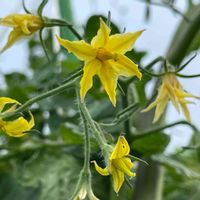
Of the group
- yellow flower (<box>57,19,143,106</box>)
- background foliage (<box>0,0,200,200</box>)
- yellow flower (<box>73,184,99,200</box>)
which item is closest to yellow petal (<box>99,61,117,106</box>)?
yellow flower (<box>57,19,143,106</box>)

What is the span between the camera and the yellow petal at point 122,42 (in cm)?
57

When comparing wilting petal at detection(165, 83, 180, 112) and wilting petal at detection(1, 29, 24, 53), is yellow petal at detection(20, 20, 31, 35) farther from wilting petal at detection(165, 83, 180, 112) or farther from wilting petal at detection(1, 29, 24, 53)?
wilting petal at detection(165, 83, 180, 112)

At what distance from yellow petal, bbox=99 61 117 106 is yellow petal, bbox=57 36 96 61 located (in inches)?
0.8

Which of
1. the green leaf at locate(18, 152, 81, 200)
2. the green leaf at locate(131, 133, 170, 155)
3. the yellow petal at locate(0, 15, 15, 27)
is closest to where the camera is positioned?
the yellow petal at locate(0, 15, 15, 27)

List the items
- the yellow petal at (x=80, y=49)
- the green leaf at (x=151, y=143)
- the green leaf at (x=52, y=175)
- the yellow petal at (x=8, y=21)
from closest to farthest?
1. the yellow petal at (x=80, y=49)
2. the yellow petal at (x=8, y=21)
3. the green leaf at (x=151, y=143)
4. the green leaf at (x=52, y=175)

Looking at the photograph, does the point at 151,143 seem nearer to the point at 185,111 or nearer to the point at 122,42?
the point at 185,111

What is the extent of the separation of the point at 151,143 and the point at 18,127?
330 millimetres

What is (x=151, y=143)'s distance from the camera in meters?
0.91

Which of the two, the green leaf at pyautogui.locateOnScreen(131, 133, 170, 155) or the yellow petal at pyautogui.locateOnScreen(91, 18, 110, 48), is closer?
the yellow petal at pyautogui.locateOnScreen(91, 18, 110, 48)

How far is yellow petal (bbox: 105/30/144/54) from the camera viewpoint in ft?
1.86

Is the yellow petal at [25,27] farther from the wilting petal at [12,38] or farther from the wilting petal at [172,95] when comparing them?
the wilting petal at [172,95]

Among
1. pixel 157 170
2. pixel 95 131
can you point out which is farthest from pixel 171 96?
pixel 157 170

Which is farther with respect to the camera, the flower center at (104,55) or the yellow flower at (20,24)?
the yellow flower at (20,24)

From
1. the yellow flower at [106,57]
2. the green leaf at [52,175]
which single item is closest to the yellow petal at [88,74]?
the yellow flower at [106,57]
